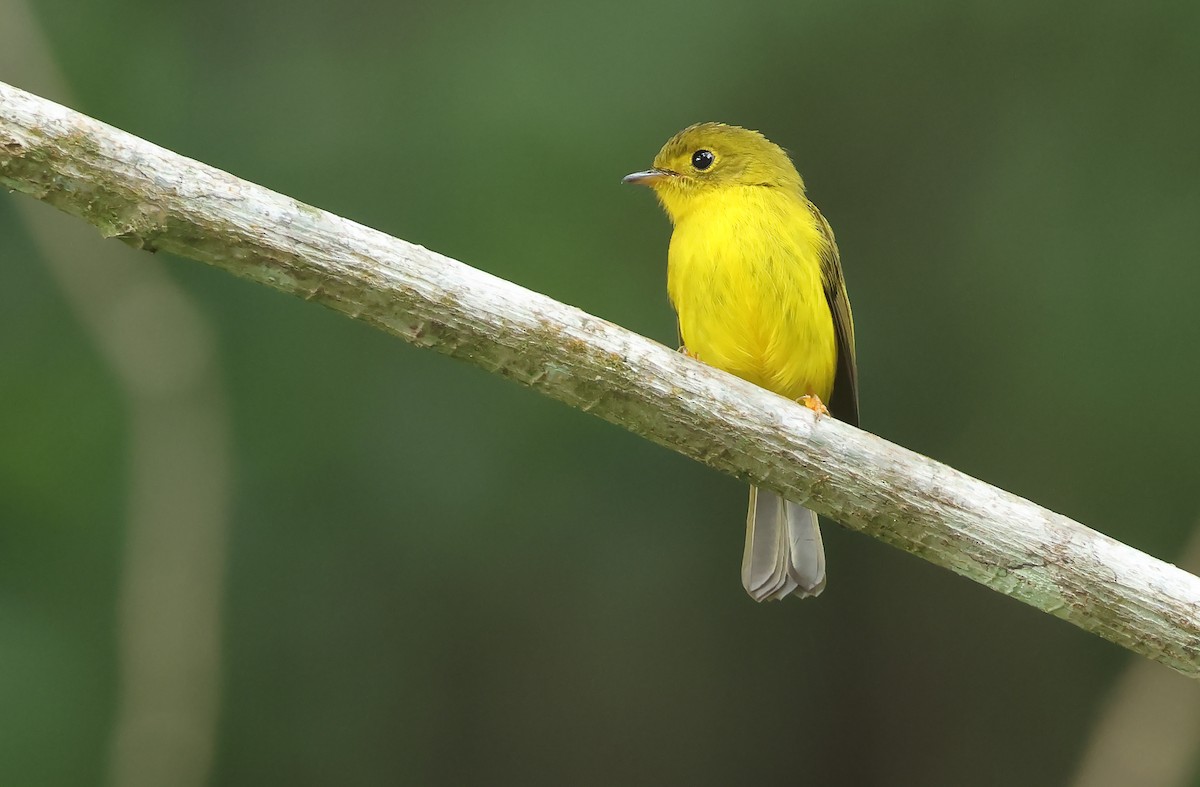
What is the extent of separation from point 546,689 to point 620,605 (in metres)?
0.36

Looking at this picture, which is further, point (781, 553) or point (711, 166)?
point (711, 166)

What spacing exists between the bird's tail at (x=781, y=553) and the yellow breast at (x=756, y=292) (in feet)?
1.06

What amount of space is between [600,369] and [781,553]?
1061 mm

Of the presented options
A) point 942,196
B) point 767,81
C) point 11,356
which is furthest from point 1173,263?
point 11,356

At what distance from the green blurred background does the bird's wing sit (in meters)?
0.59

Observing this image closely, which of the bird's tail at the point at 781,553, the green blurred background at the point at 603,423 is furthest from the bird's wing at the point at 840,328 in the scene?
the green blurred background at the point at 603,423

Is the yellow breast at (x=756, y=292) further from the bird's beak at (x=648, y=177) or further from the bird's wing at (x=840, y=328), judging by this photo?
the bird's beak at (x=648, y=177)

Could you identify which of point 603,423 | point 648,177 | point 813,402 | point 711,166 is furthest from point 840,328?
point 603,423

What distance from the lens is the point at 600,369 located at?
2.29m

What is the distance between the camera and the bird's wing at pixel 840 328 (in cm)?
316

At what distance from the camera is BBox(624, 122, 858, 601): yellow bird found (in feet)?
9.81

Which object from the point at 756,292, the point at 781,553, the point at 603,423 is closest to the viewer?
the point at 756,292

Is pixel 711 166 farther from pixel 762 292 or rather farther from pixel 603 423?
pixel 603 423

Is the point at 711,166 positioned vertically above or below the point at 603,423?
above
